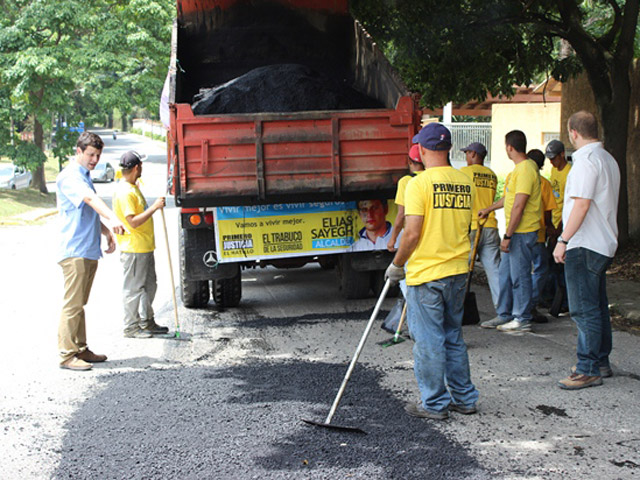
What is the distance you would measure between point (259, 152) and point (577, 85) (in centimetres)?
734

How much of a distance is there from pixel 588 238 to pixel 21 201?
852 inches

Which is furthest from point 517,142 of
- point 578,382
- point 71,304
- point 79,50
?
point 79,50

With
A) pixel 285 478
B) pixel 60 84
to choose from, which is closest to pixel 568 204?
pixel 285 478

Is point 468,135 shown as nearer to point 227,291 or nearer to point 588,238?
point 227,291

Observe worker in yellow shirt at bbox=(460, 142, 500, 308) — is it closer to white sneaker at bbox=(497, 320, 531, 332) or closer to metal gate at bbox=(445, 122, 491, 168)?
white sneaker at bbox=(497, 320, 531, 332)

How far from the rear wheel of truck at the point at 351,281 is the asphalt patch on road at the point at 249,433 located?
2614mm

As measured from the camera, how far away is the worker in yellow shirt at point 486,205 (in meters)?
7.13

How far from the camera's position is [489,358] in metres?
6.04

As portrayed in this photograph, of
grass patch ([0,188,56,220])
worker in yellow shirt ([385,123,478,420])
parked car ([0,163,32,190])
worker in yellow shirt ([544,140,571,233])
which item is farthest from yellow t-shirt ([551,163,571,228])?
parked car ([0,163,32,190])

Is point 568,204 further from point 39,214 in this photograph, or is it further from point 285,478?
point 39,214

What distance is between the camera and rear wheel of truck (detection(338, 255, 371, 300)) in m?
8.25

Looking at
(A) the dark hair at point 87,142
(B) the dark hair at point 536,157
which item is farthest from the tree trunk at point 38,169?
(B) the dark hair at point 536,157

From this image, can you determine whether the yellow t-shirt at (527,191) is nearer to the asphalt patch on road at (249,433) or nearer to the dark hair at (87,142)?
the asphalt patch on road at (249,433)

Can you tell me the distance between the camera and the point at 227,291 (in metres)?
8.19
